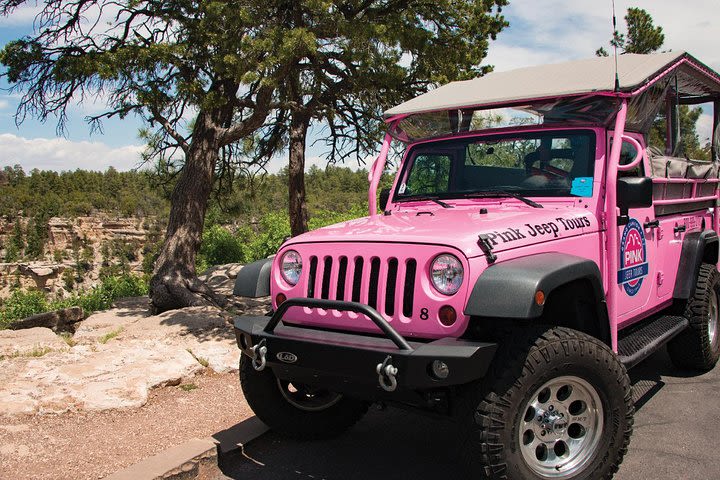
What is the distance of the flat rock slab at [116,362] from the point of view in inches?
185

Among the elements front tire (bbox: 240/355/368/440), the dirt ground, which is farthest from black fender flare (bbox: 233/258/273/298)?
the dirt ground

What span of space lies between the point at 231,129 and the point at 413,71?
2.71 metres

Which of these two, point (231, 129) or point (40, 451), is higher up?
point (231, 129)

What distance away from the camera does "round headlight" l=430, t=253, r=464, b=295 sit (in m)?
3.08

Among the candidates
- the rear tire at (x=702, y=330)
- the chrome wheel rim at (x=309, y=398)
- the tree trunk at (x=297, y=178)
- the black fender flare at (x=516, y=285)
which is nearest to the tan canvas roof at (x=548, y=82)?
the black fender flare at (x=516, y=285)

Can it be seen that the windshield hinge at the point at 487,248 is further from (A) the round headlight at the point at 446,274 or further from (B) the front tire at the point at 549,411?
(B) the front tire at the point at 549,411

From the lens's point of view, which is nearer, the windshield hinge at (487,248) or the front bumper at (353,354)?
the front bumper at (353,354)

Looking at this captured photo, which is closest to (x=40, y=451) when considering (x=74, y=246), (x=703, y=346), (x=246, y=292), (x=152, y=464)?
(x=152, y=464)

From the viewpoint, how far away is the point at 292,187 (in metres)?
10.8

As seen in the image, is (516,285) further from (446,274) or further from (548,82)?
(548,82)

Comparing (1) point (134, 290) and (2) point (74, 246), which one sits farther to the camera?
(2) point (74, 246)

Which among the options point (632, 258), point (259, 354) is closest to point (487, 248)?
Result: point (259, 354)

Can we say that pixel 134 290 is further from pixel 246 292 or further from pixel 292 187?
pixel 246 292

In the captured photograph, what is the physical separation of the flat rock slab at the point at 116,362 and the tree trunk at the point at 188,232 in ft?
2.40
